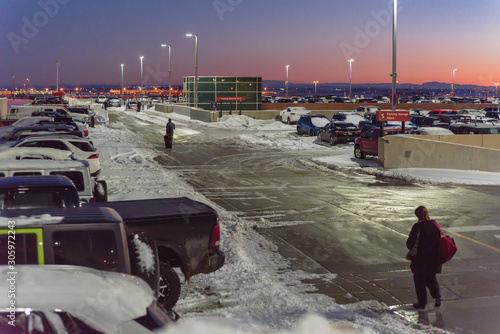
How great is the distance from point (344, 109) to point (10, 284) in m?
68.2

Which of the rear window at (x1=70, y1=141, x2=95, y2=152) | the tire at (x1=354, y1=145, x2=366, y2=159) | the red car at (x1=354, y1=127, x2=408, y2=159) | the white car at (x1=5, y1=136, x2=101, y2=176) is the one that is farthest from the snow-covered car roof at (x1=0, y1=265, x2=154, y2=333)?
the tire at (x1=354, y1=145, x2=366, y2=159)

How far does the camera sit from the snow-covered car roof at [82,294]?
12.7 ft

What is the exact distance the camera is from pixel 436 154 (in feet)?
79.6

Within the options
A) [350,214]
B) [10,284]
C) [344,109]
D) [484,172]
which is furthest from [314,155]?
[344,109]

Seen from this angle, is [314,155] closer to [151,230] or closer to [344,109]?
[151,230]

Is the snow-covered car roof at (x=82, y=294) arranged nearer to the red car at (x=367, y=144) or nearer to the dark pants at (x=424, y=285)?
the dark pants at (x=424, y=285)

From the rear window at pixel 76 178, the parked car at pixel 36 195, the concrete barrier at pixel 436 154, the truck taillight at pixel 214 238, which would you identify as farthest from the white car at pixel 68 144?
the concrete barrier at pixel 436 154

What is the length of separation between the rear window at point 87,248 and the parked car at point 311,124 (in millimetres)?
35525

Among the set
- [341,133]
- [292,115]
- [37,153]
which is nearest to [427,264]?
[37,153]

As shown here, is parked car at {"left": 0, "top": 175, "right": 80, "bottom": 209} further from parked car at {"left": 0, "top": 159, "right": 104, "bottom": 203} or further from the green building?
the green building

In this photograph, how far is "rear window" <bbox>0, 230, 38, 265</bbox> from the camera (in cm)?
607

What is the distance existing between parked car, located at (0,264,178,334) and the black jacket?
531 cm

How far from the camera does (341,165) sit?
26.7 metres

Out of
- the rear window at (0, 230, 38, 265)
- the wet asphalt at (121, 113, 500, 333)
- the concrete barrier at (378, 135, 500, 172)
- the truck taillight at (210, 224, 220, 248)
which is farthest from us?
the concrete barrier at (378, 135, 500, 172)
